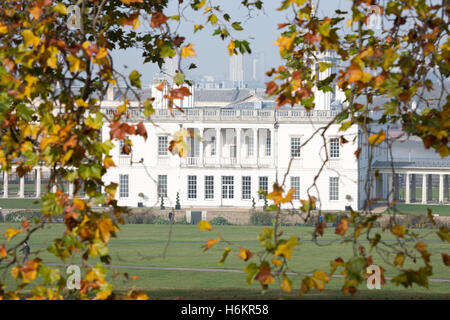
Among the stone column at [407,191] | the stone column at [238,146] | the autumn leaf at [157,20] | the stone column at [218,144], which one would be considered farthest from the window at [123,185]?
the autumn leaf at [157,20]

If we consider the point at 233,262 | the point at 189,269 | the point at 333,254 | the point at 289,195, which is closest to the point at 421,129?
the point at 289,195

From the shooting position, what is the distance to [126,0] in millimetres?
6555

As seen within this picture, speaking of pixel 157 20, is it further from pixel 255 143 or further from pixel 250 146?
pixel 250 146

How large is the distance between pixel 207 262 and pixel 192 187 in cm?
3451

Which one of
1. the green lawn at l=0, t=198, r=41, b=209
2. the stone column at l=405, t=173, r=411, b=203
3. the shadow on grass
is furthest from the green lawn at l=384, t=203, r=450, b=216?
the shadow on grass

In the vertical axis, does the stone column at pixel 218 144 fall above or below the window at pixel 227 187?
above

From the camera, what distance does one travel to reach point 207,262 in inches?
1278

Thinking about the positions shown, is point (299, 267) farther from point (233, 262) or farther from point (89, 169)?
point (89, 169)

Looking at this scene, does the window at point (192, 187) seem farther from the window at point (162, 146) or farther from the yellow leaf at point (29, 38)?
the yellow leaf at point (29, 38)

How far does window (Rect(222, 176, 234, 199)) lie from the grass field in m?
13.9

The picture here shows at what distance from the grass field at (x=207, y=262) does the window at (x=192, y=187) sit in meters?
14.1

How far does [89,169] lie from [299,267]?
82.4 ft

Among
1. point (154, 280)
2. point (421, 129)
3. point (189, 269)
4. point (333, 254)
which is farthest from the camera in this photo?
point (333, 254)

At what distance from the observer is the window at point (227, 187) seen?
65.9 meters
